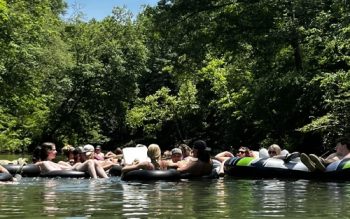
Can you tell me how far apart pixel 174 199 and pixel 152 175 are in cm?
437

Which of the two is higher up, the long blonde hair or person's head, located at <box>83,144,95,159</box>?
person's head, located at <box>83,144,95,159</box>

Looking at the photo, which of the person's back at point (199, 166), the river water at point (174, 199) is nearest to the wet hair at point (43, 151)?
the river water at point (174, 199)

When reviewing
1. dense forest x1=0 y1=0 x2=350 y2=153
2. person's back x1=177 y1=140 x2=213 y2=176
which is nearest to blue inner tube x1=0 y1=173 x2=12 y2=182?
person's back x1=177 y1=140 x2=213 y2=176

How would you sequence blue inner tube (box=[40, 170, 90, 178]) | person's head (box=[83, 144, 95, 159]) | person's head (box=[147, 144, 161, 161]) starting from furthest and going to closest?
person's head (box=[83, 144, 95, 159]), blue inner tube (box=[40, 170, 90, 178]), person's head (box=[147, 144, 161, 161])

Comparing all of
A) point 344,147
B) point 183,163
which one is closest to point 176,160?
point 183,163

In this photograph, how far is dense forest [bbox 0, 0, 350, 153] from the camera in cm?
2261

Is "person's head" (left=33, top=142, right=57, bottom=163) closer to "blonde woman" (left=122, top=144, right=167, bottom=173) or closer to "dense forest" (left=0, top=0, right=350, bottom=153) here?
"blonde woman" (left=122, top=144, right=167, bottom=173)

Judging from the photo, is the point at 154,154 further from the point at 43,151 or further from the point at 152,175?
the point at 43,151

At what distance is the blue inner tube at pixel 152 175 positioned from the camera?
14688mm

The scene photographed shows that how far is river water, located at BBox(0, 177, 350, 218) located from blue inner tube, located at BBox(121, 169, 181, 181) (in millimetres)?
266

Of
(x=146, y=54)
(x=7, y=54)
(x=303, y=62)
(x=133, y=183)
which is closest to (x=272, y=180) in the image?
(x=133, y=183)

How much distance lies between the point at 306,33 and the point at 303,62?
223 centimetres

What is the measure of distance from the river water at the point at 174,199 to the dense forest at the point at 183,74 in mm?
7705

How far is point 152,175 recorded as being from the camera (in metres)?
14.7
